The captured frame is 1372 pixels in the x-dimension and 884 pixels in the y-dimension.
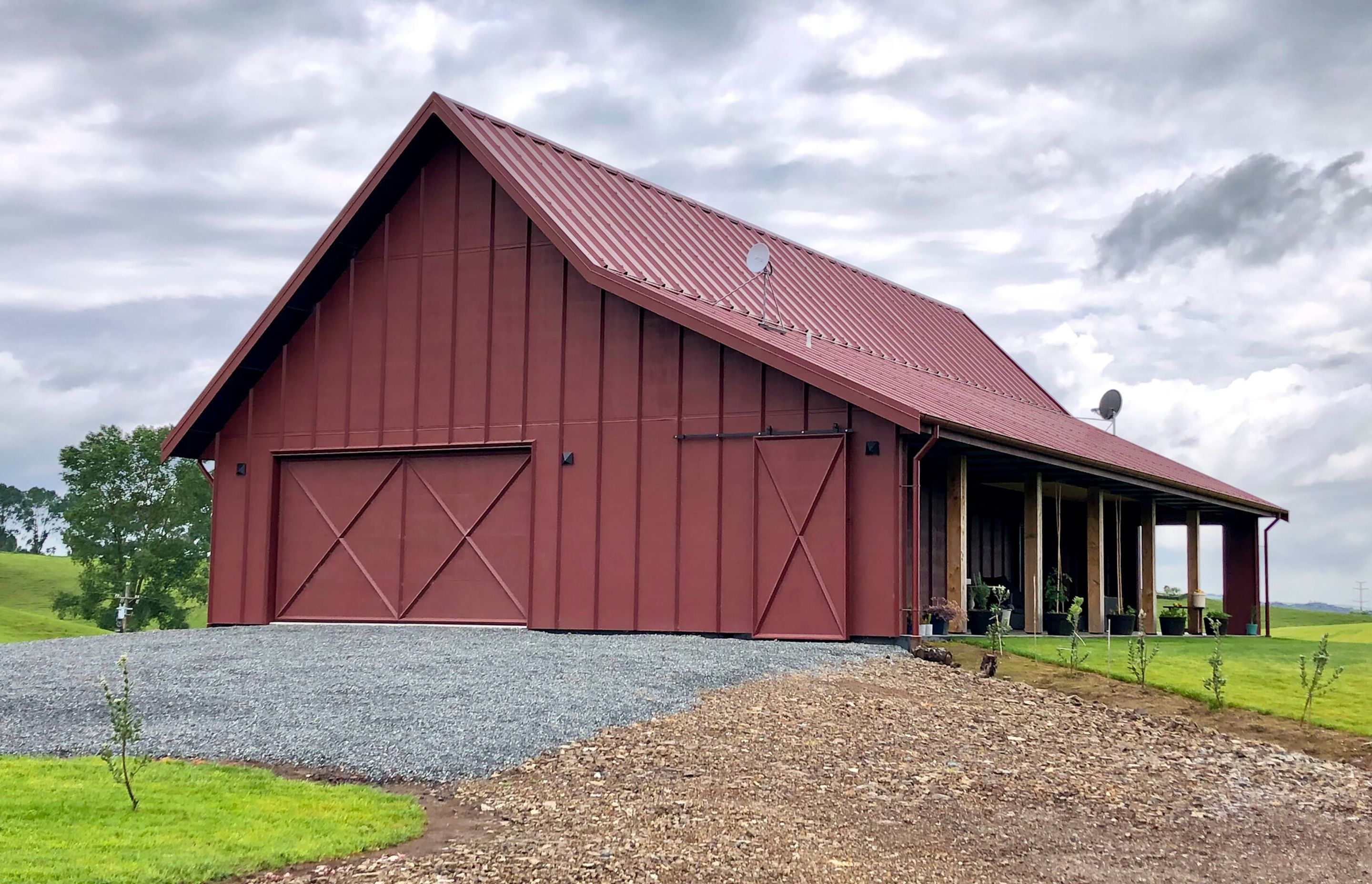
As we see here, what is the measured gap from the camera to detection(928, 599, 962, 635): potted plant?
53.9ft

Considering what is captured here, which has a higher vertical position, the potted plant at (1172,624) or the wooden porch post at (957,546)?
the wooden porch post at (957,546)

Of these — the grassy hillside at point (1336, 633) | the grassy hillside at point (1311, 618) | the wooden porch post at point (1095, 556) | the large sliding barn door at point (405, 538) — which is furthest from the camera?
the grassy hillside at point (1311, 618)

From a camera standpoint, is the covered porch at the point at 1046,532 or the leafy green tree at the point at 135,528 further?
the leafy green tree at the point at 135,528

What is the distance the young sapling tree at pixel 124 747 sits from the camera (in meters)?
7.99

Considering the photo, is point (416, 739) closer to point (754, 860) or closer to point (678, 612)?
point (754, 860)

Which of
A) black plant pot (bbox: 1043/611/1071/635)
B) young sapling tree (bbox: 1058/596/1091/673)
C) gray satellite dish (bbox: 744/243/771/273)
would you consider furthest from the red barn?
young sapling tree (bbox: 1058/596/1091/673)

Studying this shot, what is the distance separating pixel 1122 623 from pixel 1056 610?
1514 millimetres

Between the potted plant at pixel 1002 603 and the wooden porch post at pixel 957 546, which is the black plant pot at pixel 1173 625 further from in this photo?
the wooden porch post at pixel 957 546

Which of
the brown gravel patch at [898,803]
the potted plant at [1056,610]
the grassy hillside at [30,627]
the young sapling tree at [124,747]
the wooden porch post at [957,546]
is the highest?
the wooden porch post at [957,546]

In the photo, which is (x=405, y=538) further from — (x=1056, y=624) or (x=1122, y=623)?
(x=1122, y=623)

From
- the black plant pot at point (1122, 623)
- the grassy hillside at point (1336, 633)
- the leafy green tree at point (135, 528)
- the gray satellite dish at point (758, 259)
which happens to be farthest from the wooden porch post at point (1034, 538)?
the leafy green tree at point (135, 528)

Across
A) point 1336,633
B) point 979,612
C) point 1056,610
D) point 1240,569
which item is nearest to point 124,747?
point 979,612

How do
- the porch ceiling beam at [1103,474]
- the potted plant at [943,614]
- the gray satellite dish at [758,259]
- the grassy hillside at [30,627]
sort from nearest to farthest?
the porch ceiling beam at [1103,474] < the potted plant at [943,614] < the gray satellite dish at [758,259] < the grassy hillside at [30,627]

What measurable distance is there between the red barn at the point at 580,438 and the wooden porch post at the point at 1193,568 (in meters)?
1.69
